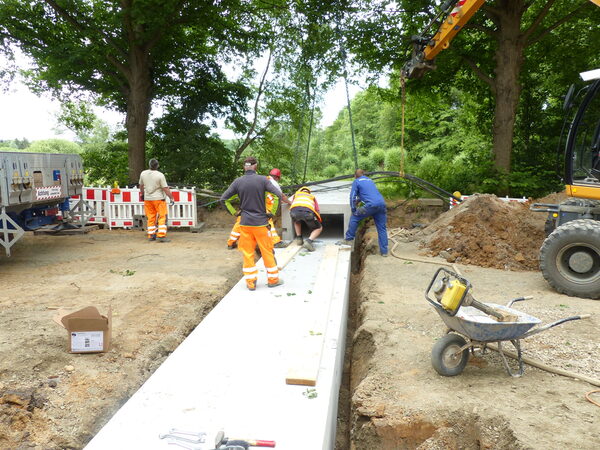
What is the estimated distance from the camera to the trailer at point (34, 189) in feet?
25.2

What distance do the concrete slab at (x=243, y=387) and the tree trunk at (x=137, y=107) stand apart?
32.2 ft

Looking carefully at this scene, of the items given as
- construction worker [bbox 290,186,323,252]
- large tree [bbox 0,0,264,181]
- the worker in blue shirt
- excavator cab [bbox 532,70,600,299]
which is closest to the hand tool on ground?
excavator cab [bbox 532,70,600,299]

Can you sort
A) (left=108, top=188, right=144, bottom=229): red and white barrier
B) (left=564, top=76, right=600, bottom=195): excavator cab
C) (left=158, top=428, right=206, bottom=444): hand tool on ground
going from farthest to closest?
(left=108, top=188, right=144, bottom=229): red and white barrier → (left=564, top=76, right=600, bottom=195): excavator cab → (left=158, top=428, right=206, bottom=444): hand tool on ground

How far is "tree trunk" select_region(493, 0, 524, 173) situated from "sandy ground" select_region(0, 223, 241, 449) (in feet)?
28.0

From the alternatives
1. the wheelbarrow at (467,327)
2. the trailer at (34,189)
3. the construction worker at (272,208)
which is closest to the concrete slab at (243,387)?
the wheelbarrow at (467,327)

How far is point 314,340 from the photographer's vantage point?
459 centimetres

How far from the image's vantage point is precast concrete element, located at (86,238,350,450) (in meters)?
3.21

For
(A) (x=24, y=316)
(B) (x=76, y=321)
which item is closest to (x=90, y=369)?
(B) (x=76, y=321)

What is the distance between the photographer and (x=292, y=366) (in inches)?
158

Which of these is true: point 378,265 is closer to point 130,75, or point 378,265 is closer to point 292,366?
point 292,366

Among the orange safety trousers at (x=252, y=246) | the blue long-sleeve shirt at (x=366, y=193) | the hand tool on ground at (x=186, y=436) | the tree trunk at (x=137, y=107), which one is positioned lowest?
the hand tool on ground at (x=186, y=436)

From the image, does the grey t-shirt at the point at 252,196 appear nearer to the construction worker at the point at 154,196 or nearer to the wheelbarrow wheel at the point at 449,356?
the wheelbarrow wheel at the point at 449,356

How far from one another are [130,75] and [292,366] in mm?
12490

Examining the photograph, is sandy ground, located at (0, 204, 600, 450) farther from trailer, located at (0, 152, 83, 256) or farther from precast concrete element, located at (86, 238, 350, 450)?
trailer, located at (0, 152, 83, 256)
